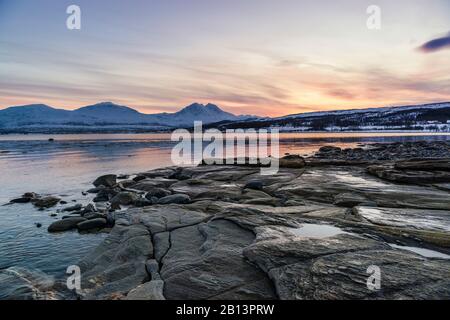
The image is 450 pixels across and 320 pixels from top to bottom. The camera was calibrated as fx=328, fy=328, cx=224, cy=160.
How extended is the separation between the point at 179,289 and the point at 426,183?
13.5 meters

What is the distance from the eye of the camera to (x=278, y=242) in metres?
6.76

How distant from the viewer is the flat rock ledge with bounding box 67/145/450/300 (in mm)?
5180

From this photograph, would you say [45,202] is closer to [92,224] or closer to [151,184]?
[92,224]

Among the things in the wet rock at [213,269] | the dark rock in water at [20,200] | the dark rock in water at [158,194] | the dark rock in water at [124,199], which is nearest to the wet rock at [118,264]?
the wet rock at [213,269]

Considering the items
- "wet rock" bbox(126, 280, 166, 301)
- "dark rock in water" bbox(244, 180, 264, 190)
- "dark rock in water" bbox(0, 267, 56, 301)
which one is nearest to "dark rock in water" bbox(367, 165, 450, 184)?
"dark rock in water" bbox(244, 180, 264, 190)

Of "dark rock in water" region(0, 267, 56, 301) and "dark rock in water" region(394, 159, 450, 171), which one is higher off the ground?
"dark rock in water" region(394, 159, 450, 171)

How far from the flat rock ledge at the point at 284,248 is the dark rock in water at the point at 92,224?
53cm

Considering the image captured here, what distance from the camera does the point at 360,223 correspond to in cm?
843

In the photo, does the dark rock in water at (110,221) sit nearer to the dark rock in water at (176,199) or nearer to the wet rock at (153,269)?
the dark rock in water at (176,199)

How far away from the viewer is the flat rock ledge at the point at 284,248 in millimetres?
5180

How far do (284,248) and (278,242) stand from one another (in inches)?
14.1

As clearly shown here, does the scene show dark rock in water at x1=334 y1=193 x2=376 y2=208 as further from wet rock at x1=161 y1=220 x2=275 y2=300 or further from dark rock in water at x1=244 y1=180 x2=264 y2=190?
wet rock at x1=161 y1=220 x2=275 y2=300

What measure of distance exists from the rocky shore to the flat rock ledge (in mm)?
22
